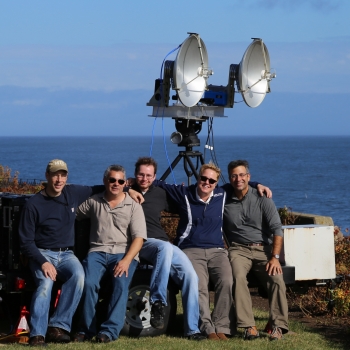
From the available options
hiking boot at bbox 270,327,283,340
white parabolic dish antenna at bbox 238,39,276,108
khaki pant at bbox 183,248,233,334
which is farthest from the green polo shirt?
white parabolic dish antenna at bbox 238,39,276,108

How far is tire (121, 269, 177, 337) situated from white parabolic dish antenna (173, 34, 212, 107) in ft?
10.9

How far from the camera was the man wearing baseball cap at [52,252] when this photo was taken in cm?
667

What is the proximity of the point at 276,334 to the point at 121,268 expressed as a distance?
1.47 metres

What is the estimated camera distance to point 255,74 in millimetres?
10688

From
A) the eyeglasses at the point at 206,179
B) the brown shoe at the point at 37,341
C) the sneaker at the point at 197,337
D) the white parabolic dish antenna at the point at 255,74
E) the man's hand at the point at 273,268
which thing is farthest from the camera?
the white parabolic dish antenna at the point at 255,74

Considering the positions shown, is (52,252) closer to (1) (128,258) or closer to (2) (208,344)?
(1) (128,258)

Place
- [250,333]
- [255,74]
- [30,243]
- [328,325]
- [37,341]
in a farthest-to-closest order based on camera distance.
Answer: [255,74], [328,325], [250,333], [30,243], [37,341]

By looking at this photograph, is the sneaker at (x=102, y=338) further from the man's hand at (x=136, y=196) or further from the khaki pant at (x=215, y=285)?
the man's hand at (x=136, y=196)

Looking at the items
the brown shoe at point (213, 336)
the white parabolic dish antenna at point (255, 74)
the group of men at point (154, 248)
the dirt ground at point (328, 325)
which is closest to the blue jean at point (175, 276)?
the group of men at point (154, 248)

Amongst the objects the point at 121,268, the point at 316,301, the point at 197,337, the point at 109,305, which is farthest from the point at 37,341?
the point at 316,301

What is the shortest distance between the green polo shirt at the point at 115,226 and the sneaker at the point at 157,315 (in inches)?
19.3

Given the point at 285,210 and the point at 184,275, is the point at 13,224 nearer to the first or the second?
the point at 184,275

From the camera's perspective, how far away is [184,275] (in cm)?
701

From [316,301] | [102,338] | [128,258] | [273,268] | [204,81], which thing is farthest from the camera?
[204,81]
